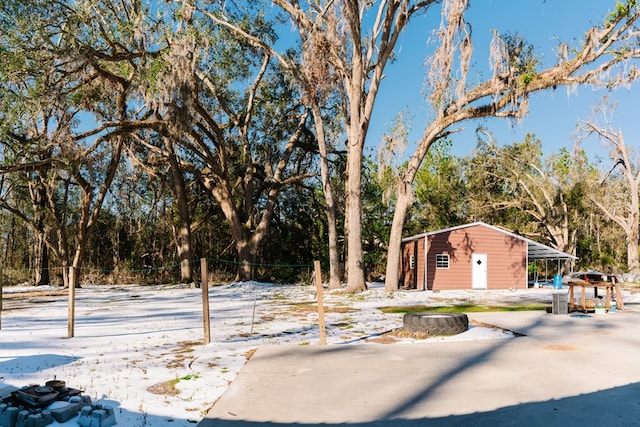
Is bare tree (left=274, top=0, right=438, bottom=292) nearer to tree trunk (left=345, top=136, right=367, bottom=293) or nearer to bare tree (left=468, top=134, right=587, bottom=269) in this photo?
tree trunk (left=345, top=136, right=367, bottom=293)

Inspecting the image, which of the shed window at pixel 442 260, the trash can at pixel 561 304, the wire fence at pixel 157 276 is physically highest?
the shed window at pixel 442 260

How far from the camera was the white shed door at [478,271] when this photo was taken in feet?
80.5

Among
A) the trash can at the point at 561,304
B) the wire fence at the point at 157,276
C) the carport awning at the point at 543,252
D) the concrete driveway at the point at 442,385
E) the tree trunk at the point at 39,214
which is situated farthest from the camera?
the wire fence at the point at 157,276

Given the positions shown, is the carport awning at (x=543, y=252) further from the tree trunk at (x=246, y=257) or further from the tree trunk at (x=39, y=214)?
the tree trunk at (x=39, y=214)

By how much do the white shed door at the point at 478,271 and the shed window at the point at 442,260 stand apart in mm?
1381

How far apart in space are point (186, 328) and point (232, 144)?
19.7 m

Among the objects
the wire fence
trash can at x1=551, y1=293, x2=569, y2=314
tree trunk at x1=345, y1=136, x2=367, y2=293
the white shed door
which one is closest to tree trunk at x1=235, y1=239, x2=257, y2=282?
the wire fence

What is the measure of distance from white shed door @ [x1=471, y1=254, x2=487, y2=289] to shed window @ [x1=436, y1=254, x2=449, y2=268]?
138cm

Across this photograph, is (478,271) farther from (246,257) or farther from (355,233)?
(246,257)

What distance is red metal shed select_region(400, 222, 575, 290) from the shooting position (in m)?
24.1

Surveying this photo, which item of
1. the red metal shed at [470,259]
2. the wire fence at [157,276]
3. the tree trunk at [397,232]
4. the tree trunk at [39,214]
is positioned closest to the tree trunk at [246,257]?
the wire fence at [157,276]

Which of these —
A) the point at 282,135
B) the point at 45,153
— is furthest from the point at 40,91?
the point at 282,135

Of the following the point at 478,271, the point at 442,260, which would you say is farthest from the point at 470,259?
the point at 442,260

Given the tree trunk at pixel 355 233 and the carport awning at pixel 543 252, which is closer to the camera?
the tree trunk at pixel 355 233
